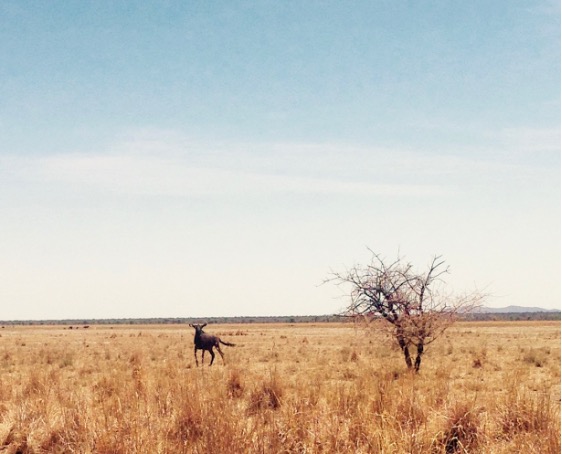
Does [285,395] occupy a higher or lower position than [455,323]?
lower

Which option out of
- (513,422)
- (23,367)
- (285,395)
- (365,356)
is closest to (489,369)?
(365,356)

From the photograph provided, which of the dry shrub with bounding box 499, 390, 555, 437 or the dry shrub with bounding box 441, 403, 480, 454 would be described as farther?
the dry shrub with bounding box 499, 390, 555, 437

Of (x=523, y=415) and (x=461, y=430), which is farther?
(x=523, y=415)

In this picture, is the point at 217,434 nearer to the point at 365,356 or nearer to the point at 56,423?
the point at 56,423

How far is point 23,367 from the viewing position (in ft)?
71.6

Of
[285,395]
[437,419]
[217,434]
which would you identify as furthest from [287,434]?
[285,395]

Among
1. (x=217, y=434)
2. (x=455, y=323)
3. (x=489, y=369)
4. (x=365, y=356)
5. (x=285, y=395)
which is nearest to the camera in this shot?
(x=217, y=434)

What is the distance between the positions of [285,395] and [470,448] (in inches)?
171

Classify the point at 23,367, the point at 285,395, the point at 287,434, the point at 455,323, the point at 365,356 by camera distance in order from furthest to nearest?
the point at 365,356 < the point at 23,367 < the point at 455,323 < the point at 285,395 < the point at 287,434

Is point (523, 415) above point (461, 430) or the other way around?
above

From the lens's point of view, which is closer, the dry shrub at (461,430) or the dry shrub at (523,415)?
the dry shrub at (461,430)

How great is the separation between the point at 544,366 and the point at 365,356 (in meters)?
7.03

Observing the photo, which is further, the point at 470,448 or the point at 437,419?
the point at 437,419

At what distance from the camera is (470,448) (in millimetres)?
7164
